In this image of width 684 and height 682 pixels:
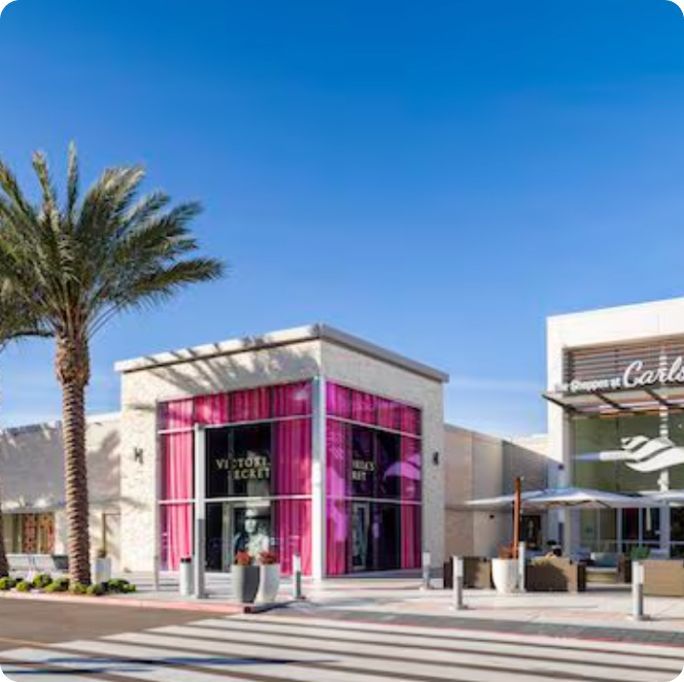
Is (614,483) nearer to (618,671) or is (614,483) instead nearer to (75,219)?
(75,219)

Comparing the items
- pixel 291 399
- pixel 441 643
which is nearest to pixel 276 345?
pixel 291 399

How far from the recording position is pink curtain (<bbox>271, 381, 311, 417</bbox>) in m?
27.2

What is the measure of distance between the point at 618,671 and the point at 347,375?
672 inches

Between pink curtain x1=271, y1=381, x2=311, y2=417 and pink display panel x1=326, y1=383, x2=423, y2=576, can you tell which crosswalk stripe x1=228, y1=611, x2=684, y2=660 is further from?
pink curtain x1=271, y1=381, x2=311, y2=417

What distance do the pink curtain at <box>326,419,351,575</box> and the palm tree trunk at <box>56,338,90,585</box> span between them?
6591 mm

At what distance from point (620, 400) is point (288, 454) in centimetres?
1347

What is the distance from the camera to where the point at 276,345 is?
2786 centimetres

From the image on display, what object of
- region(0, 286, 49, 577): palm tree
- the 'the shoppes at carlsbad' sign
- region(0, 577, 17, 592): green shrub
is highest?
region(0, 286, 49, 577): palm tree

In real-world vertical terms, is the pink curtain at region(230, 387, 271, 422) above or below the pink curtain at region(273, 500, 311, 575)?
above

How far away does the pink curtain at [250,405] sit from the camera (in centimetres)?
2816

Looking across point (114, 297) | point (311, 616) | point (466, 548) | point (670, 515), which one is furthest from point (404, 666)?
point (466, 548)

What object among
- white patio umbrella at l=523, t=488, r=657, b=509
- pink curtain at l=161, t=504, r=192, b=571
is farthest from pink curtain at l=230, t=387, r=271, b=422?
white patio umbrella at l=523, t=488, r=657, b=509

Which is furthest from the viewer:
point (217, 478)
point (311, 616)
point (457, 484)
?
point (457, 484)

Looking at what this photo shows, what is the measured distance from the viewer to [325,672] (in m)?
11.5
